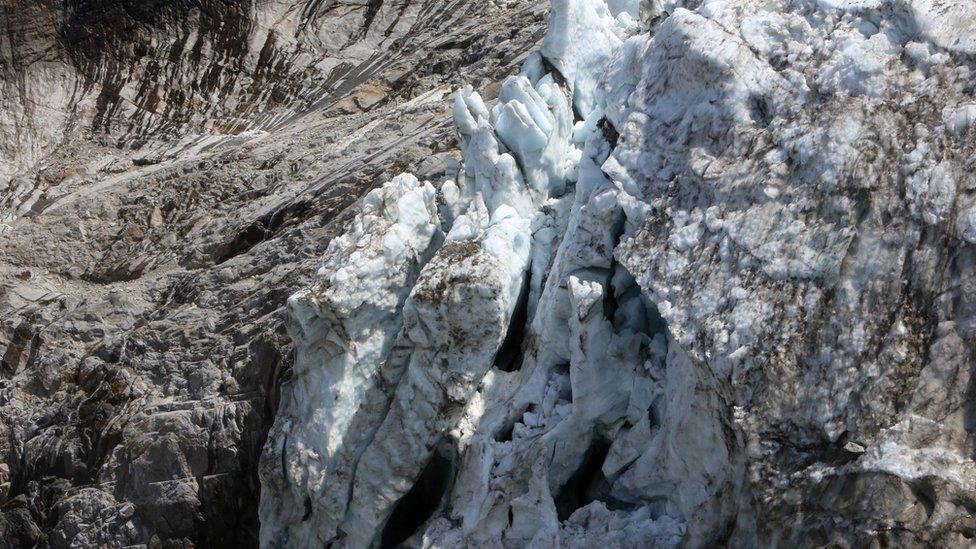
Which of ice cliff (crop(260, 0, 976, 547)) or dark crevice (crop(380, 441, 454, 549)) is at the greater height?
ice cliff (crop(260, 0, 976, 547))

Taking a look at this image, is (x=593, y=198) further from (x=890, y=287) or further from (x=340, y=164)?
(x=340, y=164)

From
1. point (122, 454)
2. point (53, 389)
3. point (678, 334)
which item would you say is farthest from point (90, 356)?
point (678, 334)

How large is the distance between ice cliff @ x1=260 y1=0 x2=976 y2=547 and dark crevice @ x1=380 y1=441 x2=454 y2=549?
3 cm

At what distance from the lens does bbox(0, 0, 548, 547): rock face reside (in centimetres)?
1235

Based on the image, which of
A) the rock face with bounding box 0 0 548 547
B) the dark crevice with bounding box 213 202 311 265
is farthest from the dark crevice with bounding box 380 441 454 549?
the dark crevice with bounding box 213 202 311 265

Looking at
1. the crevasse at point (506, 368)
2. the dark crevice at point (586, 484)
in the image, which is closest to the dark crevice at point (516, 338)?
the crevasse at point (506, 368)

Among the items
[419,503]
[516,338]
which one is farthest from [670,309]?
[419,503]

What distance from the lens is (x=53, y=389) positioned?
13.7 metres

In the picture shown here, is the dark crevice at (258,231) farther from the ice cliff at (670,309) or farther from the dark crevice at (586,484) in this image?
the dark crevice at (586,484)

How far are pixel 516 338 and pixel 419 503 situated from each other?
210 cm

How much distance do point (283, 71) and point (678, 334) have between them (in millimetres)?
18290

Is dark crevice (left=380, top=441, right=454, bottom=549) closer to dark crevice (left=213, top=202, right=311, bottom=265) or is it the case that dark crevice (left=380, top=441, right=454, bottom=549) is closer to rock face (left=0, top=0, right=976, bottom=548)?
rock face (left=0, top=0, right=976, bottom=548)

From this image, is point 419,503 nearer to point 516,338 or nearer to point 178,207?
point 516,338

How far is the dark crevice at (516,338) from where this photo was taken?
1027 cm
